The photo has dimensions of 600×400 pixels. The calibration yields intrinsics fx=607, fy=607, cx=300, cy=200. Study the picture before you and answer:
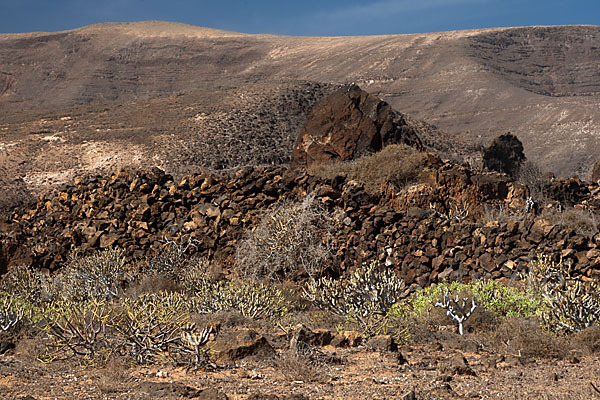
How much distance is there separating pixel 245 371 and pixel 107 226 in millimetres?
8490

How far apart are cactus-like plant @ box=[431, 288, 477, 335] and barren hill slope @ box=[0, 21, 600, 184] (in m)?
25.4

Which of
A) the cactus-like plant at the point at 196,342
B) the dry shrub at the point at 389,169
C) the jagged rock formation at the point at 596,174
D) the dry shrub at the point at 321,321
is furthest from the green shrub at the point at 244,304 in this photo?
the jagged rock formation at the point at 596,174

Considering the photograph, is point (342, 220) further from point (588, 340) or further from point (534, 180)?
point (534, 180)

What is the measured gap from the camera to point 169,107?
39812mm

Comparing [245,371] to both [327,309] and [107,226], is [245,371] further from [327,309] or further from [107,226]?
[107,226]

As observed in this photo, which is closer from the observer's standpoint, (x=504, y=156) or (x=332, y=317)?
(x=332, y=317)

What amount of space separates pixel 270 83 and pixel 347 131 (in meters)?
25.3

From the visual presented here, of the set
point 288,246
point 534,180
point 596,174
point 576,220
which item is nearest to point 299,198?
point 288,246

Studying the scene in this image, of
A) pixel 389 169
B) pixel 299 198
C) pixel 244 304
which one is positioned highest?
pixel 389 169

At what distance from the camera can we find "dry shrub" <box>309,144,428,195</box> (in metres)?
13.8

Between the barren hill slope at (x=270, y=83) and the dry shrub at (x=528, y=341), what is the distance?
26326mm

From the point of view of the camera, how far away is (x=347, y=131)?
18.8 metres

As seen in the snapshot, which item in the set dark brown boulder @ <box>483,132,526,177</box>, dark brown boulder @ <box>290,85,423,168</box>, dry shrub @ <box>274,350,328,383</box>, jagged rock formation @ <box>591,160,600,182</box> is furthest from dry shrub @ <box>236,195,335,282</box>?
dark brown boulder @ <box>483,132,526,177</box>

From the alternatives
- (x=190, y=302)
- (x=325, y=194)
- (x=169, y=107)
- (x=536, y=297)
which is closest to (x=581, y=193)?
(x=325, y=194)
